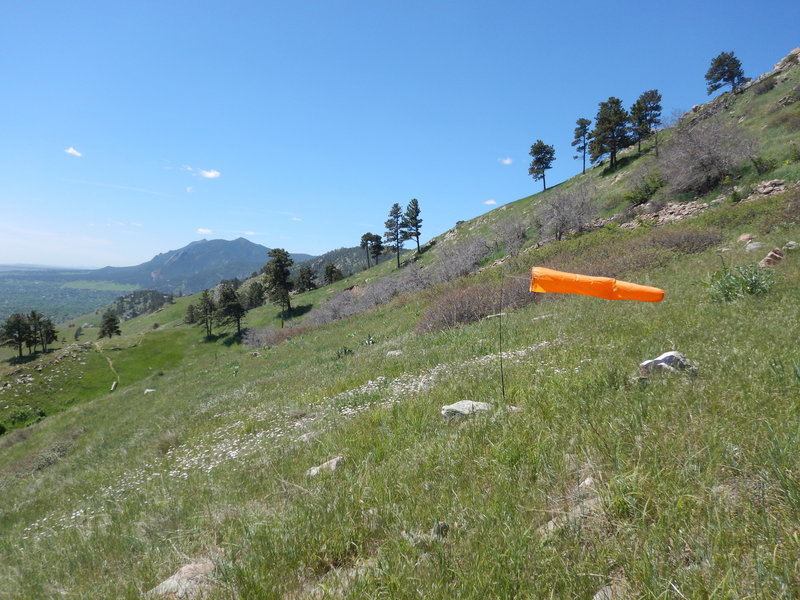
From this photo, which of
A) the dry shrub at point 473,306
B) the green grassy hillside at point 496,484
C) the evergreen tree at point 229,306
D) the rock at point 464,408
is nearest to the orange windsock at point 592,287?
the green grassy hillside at point 496,484

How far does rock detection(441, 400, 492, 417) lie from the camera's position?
16.8ft

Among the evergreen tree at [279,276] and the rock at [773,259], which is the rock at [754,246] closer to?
the rock at [773,259]

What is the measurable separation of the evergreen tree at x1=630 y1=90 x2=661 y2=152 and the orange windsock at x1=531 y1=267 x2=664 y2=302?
76446mm

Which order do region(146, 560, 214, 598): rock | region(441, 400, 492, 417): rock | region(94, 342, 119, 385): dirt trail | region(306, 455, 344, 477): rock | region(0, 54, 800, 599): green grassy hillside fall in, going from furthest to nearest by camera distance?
1. region(94, 342, 119, 385): dirt trail
2. region(441, 400, 492, 417): rock
3. region(306, 455, 344, 477): rock
4. region(146, 560, 214, 598): rock
5. region(0, 54, 800, 599): green grassy hillside

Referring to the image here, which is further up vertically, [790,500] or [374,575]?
[790,500]

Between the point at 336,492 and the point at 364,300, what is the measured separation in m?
50.5

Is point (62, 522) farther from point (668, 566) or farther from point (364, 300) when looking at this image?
point (364, 300)

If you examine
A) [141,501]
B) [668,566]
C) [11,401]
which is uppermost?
[668,566]

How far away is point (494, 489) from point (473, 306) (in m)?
13.3

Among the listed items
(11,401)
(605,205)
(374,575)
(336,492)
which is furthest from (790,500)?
(11,401)

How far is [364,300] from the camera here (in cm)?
5397

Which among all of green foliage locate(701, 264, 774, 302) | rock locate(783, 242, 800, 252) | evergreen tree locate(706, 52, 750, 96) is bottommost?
green foliage locate(701, 264, 774, 302)

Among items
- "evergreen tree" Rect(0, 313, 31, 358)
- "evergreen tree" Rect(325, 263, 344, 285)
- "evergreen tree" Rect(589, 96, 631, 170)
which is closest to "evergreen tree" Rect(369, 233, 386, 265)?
"evergreen tree" Rect(325, 263, 344, 285)

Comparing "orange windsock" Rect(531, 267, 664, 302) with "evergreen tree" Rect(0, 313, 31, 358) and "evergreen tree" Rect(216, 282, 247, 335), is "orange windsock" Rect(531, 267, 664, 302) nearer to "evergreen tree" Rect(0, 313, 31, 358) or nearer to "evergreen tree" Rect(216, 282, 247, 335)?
"evergreen tree" Rect(216, 282, 247, 335)
